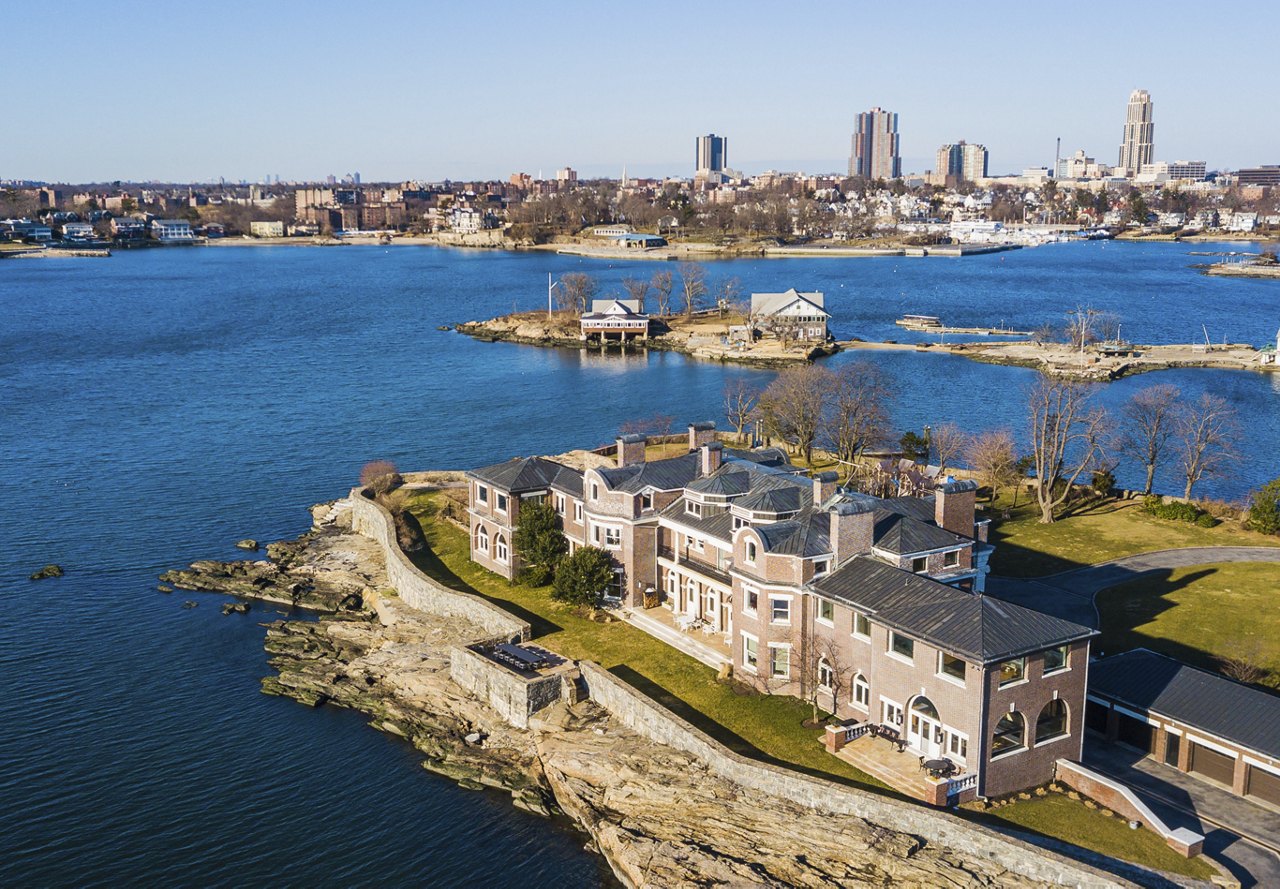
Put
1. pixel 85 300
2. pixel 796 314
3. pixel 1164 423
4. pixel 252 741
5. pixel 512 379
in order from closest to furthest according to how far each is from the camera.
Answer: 1. pixel 252 741
2. pixel 1164 423
3. pixel 512 379
4. pixel 796 314
5. pixel 85 300

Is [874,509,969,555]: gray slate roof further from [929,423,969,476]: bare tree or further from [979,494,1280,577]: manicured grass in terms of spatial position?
[929,423,969,476]: bare tree

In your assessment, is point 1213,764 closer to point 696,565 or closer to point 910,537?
point 910,537

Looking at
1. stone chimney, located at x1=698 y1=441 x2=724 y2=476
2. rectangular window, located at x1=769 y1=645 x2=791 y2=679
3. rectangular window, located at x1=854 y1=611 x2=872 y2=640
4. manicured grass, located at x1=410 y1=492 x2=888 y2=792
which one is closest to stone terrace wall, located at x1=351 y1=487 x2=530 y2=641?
manicured grass, located at x1=410 y1=492 x2=888 y2=792

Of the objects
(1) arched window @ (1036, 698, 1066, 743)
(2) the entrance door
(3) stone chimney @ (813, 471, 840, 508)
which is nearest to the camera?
(1) arched window @ (1036, 698, 1066, 743)

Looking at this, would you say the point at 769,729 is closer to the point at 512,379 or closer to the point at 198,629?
the point at 198,629

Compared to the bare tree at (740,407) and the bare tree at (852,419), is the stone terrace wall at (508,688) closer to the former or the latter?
the bare tree at (852,419)

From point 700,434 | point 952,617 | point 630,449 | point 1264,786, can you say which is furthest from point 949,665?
point 700,434

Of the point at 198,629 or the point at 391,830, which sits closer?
the point at 391,830

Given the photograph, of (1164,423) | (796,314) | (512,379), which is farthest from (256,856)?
(796,314)
